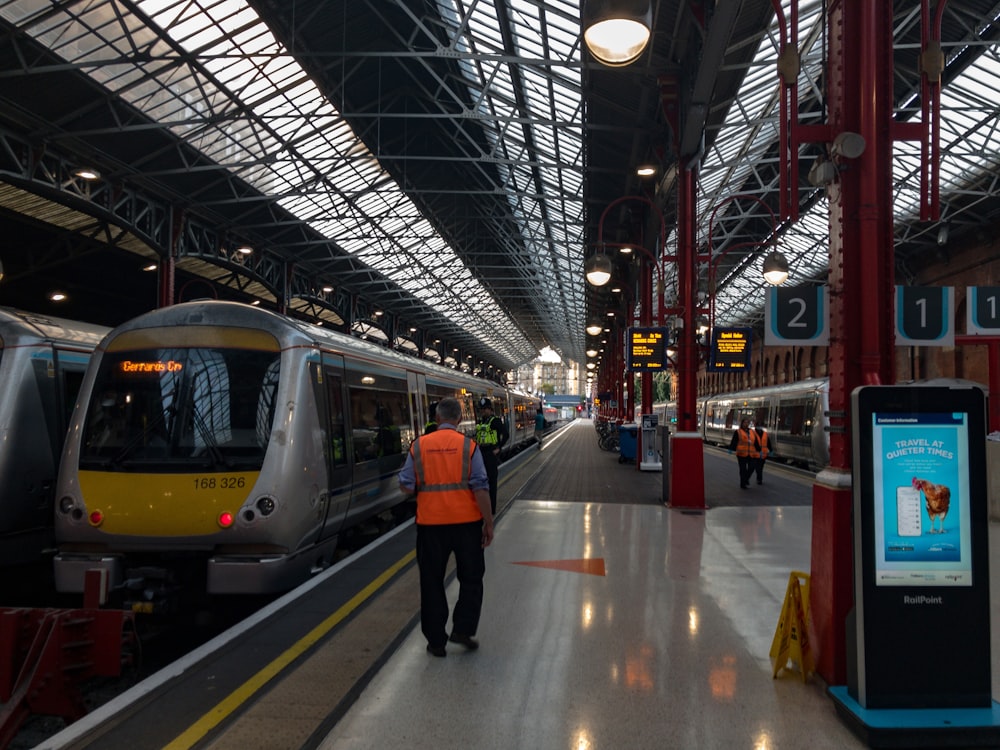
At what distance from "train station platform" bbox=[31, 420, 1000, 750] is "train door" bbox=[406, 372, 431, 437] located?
3959mm

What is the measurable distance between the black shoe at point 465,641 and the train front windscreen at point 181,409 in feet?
8.29

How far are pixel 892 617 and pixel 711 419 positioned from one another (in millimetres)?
40099

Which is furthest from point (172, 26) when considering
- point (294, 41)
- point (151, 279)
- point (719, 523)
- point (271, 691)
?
point (151, 279)

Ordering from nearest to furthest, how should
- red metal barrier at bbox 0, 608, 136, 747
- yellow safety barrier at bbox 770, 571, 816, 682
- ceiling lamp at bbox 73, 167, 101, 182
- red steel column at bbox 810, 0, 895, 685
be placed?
red metal barrier at bbox 0, 608, 136, 747
red steel column at bbox 810, 0, 895, 685
yellow safety barrier at bbox 770, 571, 816, 682
ceiling lamp at bbox 73, 167, 101, 182

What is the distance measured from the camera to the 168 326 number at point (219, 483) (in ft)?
21.3

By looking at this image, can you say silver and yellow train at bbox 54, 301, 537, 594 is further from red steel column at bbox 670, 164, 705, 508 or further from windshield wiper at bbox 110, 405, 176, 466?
red steel column at bbox 670, 164, 705, 508

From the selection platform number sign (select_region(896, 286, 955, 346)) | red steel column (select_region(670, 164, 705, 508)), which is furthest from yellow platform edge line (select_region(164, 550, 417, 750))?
red steel column (select_region(670, 164, 705, 508))

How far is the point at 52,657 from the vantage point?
175 inches

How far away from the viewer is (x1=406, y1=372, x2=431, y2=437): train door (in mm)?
12305

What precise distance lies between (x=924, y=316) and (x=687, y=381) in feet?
26.4

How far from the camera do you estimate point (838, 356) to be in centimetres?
476

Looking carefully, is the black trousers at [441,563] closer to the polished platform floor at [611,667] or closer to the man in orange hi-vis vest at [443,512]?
the man in orange hi-vis vest at [443,512]

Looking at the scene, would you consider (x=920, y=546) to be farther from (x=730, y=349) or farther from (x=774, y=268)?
(x=774, y=268)

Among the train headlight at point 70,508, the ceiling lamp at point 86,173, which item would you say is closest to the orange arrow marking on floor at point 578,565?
the train headlight at point 70,508
